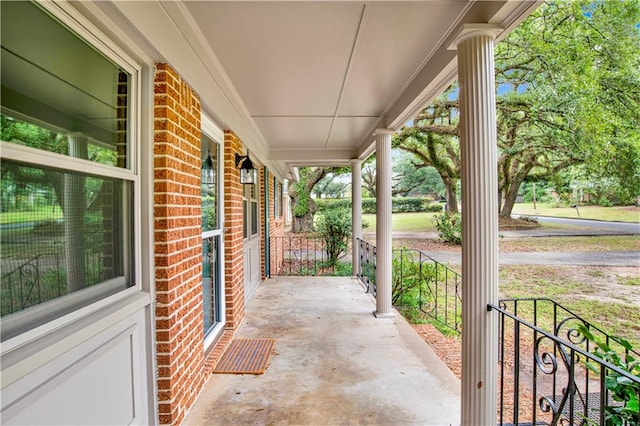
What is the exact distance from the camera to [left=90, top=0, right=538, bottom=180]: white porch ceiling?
1.83m

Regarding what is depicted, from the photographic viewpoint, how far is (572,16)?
15.7 ft

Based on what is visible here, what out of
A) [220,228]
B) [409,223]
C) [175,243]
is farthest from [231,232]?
[409,223]

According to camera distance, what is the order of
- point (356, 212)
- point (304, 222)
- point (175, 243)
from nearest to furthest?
point (175, 243) < point (356, 212) < point (304, 222)

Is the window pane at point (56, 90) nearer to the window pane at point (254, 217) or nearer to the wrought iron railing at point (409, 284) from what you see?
the window pane at point (254, 217)

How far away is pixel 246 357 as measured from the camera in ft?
10.0

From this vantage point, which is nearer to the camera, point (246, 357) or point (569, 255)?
point (246, 357)

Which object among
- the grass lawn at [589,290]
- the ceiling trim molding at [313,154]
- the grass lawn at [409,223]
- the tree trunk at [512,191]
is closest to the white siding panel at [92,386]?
the ceiling trim molding at [313,154]

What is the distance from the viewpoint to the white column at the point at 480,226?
1756 mm

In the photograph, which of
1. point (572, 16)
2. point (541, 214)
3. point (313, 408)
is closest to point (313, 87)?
point (313, 408)

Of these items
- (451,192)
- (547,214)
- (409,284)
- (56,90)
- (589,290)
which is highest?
(451,192)

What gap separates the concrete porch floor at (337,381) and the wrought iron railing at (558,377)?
55 cm

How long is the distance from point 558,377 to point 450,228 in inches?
344

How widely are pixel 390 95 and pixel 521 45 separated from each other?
381 cm

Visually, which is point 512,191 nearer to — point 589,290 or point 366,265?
point 589,290
